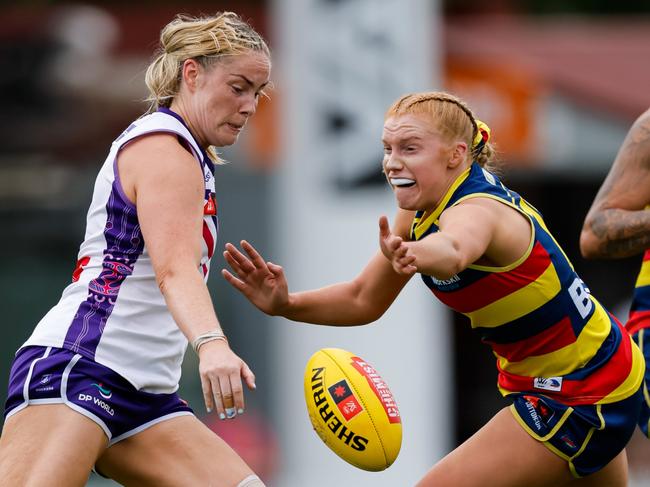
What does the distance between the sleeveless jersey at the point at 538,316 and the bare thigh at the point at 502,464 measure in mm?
207

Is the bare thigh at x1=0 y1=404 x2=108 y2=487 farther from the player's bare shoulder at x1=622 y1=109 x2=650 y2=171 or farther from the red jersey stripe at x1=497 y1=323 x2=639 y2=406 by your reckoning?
the player's bare shoulder at x1=622 y1=109 x2=650 y2=171

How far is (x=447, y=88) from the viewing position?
15.2m

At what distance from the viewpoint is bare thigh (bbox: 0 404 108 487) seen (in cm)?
491

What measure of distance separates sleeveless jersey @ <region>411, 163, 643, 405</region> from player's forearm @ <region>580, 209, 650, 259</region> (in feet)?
1.58

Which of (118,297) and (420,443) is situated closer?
(118,297)

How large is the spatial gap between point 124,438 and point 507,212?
1644mm

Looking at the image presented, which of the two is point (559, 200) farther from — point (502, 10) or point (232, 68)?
point (232, 68)

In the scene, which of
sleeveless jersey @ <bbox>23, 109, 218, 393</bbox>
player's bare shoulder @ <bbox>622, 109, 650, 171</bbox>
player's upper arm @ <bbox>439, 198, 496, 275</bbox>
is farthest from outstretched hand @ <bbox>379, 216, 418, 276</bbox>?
player's bare shoulder @ <bbox>622, 109, 650, 171</bbox>

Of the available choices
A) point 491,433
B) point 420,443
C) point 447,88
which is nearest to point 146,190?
point 491,433

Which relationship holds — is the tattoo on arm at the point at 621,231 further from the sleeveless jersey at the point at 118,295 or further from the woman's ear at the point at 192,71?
the woman's ear at the point at 192,71

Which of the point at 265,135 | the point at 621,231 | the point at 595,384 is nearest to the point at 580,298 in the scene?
the point at 595,384

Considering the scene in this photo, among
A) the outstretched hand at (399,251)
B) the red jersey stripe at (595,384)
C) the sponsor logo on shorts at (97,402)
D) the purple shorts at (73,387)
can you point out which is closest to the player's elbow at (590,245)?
the red jersey stripe at (595,384)

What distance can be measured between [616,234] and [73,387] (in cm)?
234

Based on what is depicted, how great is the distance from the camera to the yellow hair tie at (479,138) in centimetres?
548
